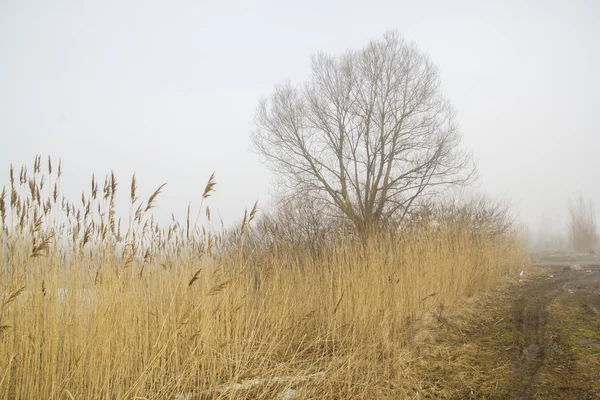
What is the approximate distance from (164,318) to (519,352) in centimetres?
375

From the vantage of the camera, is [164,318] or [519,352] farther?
[519,352]

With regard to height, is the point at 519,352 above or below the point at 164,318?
below

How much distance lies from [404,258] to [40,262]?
4.70 m

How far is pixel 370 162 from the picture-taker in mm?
14531

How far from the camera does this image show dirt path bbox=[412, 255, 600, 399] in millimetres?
3162

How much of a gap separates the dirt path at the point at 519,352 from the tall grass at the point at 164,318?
1.42 ft

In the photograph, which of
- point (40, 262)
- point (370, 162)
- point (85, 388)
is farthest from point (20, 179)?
point (370, 162)

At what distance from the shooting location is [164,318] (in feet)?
7.73

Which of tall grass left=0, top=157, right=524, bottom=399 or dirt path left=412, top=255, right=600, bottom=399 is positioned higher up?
tall grass left=0, top=157, right=524, bottom=399

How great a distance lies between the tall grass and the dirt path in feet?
1.42

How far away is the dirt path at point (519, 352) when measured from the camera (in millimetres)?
3162

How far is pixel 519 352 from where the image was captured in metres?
4.07

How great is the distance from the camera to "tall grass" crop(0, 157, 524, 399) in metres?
2.26

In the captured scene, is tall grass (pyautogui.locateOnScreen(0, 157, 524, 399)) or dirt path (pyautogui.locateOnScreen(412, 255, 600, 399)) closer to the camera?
tall grass (pyautogui.locateOnScreen(0, 157, 524, 399))
